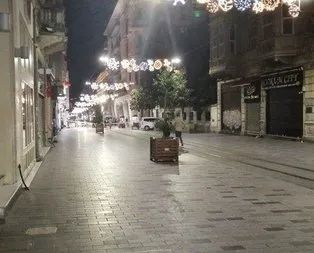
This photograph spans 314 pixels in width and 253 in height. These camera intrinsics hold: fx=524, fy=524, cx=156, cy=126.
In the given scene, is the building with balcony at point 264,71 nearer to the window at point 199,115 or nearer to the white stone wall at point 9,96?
the window at point 199,115

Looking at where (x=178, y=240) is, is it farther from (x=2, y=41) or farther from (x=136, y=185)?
(x=2, y=41)

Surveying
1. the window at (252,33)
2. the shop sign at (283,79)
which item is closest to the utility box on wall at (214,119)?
the shop sign at (283,79)

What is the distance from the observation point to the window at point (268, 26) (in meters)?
29.0

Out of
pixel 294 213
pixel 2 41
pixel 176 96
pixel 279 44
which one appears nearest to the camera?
pixel 294 213

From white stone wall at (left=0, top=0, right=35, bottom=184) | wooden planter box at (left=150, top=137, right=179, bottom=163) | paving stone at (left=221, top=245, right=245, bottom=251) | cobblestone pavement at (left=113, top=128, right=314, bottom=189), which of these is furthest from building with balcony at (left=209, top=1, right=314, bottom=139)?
paving stone at (left=221, top=245, right=245, bottom=251)

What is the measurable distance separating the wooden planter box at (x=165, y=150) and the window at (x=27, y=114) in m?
4.12

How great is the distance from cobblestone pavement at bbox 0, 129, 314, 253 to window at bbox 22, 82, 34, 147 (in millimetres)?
1229

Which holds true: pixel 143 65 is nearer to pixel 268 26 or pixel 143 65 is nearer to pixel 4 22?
pixel 268 26

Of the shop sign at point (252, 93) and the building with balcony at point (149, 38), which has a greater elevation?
the building with balcony at point (149, 38)

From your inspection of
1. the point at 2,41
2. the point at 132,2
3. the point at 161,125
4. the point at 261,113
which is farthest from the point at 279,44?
the point at 132,2

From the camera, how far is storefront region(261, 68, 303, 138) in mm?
28069

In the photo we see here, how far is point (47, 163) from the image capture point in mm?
17906

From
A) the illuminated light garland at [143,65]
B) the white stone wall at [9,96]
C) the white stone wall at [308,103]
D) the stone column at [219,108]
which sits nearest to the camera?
the white stone wall at [9,96]

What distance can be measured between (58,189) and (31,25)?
26.8 feet
